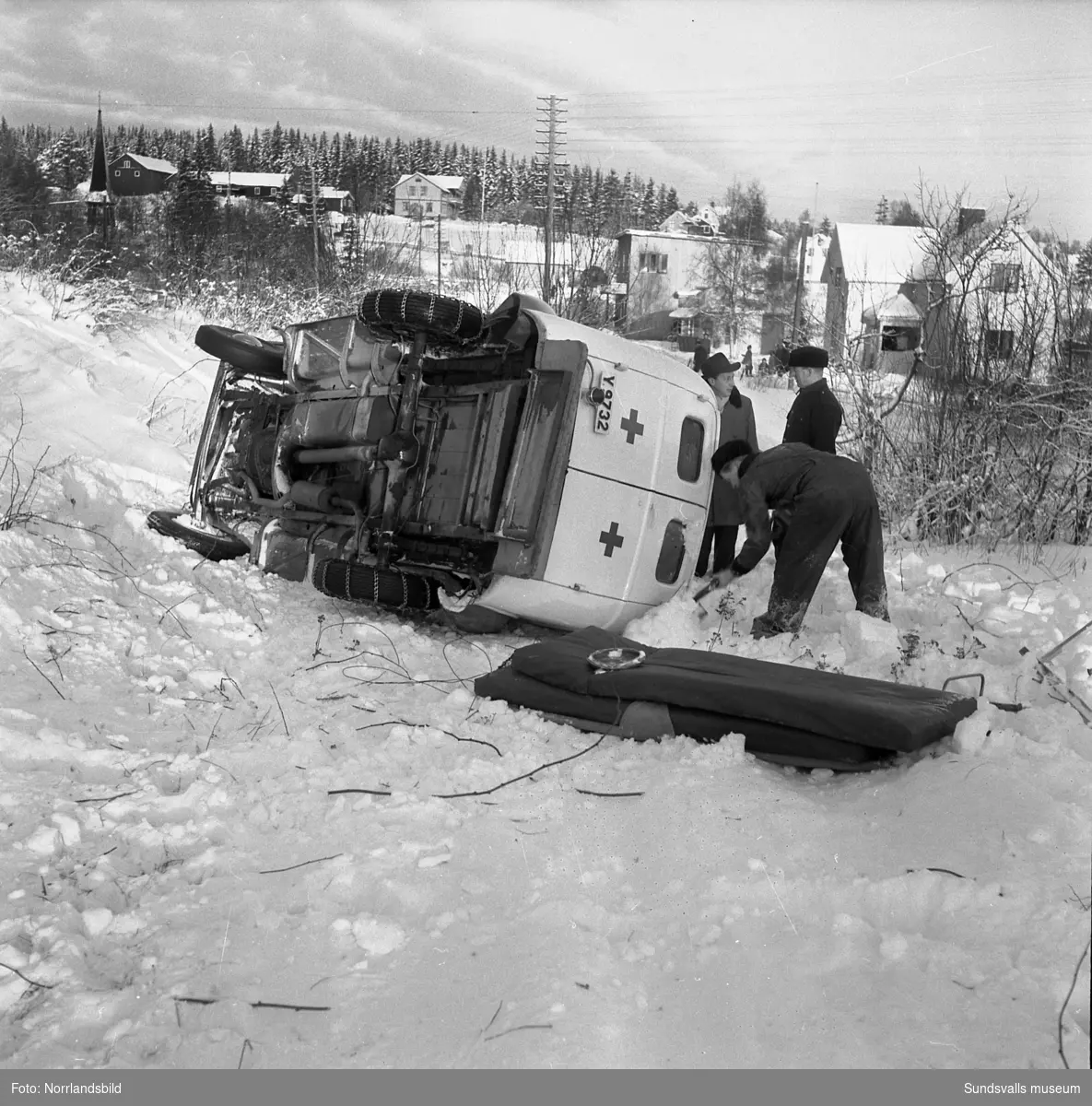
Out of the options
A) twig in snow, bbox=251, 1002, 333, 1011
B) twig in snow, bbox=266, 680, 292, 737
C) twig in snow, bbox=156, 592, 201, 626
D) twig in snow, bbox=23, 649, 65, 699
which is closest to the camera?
twig in snow, bbox=251, 1002, 333, 1011

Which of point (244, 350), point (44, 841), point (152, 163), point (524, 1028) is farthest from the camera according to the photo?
point (152, 163)

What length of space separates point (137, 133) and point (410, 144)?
16.8 metres

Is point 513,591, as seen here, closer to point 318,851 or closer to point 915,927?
point 318,851

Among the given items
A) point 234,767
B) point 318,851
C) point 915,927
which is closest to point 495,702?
point 234,767

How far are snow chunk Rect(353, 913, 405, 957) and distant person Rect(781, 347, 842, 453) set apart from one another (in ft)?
16.7

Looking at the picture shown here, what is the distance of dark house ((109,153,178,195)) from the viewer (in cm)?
→ 2906

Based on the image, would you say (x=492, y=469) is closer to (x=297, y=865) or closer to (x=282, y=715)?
(x=282, y=715)

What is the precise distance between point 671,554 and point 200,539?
3.86 metres

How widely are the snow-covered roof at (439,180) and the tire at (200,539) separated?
1676 inches

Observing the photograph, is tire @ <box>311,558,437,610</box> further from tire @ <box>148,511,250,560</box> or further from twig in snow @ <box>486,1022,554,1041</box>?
twig in snow @ <box>486,1022,554,1041</box>

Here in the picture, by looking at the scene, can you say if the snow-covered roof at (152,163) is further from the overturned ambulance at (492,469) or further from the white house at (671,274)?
the overturned ambulance at (492,469)

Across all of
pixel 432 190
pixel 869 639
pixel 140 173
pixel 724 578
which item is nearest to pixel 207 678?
pixel 724 578

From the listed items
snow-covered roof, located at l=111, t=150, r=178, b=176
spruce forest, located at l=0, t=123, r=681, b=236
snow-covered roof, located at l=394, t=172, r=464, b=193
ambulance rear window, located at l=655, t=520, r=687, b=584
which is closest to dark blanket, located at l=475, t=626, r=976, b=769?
ambulance rear window, located at l=655, t=520, r=687, b=584

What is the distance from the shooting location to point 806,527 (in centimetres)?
612
